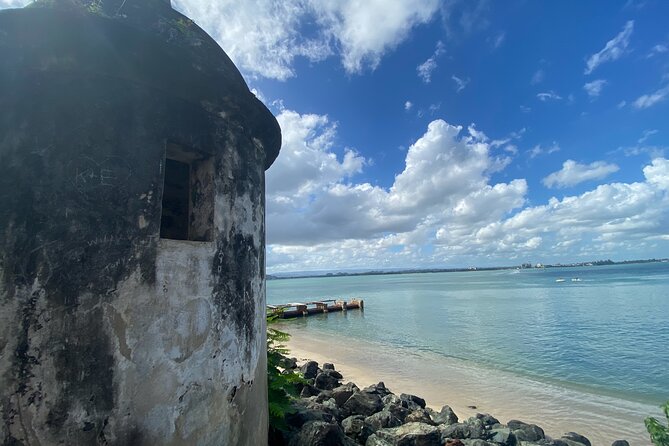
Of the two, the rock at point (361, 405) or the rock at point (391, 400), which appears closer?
the rock at point (361, 405)

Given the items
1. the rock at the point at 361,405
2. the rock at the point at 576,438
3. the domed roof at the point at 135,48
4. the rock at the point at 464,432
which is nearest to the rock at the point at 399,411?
the rock at the point at 361,405

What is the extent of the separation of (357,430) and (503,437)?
11.6ft

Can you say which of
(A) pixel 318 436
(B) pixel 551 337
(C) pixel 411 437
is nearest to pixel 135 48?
(A) pixel 318 436

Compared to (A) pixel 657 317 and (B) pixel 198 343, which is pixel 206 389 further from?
(A) pixel 657 317

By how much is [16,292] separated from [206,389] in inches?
62.2

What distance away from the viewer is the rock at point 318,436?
502cm

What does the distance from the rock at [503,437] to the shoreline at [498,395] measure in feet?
7.50

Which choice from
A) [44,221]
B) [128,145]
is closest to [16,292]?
[44,221]

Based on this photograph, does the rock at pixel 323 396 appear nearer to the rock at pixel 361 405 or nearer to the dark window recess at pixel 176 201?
the rock at pixel 361 405

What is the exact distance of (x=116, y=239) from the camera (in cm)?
286

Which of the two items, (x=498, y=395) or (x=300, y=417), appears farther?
(x=498, y=395)

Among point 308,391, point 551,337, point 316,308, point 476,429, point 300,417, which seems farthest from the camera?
point 316,308

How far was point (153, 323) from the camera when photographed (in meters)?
2.95

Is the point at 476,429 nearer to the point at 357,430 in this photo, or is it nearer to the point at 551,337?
the point at 357,430
